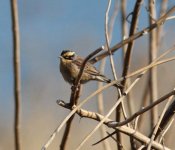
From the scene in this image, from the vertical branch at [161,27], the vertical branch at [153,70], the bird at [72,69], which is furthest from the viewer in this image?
the bird at [72,69]

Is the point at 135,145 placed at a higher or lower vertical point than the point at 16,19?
lower

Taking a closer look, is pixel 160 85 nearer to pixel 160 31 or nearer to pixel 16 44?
pixel 160 31

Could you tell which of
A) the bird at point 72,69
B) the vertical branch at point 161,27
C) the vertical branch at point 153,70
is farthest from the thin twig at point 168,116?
the bird at point 72,69

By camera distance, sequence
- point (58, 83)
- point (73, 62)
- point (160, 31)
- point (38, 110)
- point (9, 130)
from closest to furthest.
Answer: point (160, 31), point (73, 62), point (58, 83), point (38, 110), point (9, 130)

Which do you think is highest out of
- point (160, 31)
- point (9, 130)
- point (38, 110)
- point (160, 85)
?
point (160, 31)

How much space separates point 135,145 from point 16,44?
713 mm

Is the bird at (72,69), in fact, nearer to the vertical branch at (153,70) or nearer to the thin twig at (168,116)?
the vertical branch at (153,70)

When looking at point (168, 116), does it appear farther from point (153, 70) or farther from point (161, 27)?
point (161, 27)

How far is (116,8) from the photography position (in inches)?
95.2

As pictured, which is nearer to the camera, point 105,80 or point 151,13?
point 151,13

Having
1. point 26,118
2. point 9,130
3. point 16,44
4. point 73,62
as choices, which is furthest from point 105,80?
point 9,130

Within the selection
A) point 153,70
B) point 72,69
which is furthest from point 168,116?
point 72,69

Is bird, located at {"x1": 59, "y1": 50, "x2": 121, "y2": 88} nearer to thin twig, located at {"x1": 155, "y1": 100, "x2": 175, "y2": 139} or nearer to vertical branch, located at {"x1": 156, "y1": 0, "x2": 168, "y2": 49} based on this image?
vertical branch, located at {"x1": 156, "y1": 0, "x2": 168, "y2": 49}

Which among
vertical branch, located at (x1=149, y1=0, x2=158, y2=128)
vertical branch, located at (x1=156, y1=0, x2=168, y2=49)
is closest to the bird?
vertical branch, located at (x1=156, y1=0, x2=168, y2=49)
